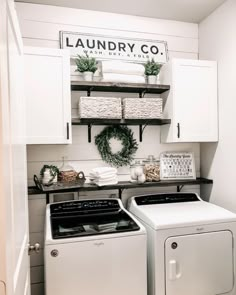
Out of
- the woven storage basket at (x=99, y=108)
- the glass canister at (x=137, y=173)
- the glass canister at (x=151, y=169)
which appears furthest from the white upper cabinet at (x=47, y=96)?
the glass canister at (x=151, y=169)

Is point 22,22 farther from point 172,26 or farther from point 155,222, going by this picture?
point 155,222

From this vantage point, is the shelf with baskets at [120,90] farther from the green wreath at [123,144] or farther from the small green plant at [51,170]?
the small green plant at [51,170]

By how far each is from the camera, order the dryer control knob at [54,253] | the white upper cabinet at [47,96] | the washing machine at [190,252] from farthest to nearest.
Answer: the white upper cabinet at [47,96] < the washing machine at [190,252] < the dryer control knob at [54,253]

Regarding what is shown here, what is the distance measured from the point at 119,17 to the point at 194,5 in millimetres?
691

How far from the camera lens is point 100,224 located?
2.06 metres

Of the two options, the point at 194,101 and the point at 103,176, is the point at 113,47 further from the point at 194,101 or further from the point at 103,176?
the point at 103,176

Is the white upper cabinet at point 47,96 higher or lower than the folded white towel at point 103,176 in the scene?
higher

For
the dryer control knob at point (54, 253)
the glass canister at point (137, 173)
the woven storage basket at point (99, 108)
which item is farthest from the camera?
the glass canister at point (137, 173)

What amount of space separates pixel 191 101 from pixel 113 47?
34.9 inches

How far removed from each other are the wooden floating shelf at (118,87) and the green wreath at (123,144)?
357mm

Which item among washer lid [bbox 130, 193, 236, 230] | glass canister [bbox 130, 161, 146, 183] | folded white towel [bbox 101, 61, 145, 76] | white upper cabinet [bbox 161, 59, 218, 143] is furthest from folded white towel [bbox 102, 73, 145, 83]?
washer lid [bbox 130, 193, 236, 230]

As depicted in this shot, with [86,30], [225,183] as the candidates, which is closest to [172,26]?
[86,30]

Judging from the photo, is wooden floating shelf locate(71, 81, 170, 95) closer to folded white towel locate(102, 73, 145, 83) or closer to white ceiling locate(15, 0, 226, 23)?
folded white towel locate(102, 73, 145, 83)

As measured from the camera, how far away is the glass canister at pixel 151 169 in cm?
260
